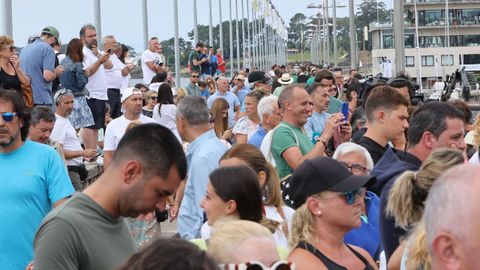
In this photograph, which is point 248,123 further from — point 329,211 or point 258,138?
point 329,211

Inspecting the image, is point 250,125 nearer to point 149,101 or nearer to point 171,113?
point 171,113

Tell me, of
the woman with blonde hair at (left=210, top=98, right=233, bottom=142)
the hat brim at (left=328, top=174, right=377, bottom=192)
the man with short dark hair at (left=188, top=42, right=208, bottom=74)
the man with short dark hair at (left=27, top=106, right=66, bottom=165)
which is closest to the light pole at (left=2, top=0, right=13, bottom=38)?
the woman with blonde hair at (left=210, top=98, right=233, bottom=142)

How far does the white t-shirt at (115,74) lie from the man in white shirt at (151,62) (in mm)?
4243

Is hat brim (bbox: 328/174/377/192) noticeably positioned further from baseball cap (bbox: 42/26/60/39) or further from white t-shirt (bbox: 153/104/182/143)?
white t-shirt (bbox: 153/104/182/143)

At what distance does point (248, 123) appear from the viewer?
500 inches

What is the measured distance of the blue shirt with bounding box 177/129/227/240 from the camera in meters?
7.57

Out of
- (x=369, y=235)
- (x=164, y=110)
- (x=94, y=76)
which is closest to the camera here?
(x=369, y=235)

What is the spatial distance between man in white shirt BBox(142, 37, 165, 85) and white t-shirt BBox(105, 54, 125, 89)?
4.24 meters

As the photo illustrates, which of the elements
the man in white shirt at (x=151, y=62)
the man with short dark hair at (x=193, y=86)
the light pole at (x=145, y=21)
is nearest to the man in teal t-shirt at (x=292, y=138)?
the man in white shirt at (x=151, y=62)

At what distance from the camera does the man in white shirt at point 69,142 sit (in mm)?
11391

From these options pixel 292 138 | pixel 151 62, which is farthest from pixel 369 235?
pixel 151 62

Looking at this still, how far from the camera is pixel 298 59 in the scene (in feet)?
648

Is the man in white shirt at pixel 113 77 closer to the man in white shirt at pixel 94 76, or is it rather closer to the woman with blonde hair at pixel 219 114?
the man in white shirt at pixel 94 76

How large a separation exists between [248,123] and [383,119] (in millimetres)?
4355
